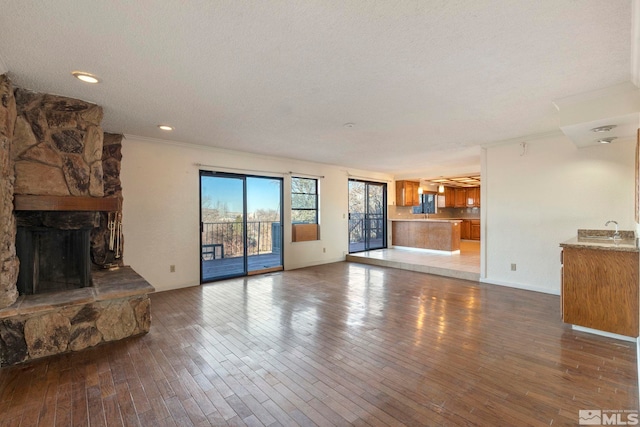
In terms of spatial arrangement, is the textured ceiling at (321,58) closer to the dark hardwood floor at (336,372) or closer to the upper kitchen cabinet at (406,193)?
the dark hardwood floor at (336,372)

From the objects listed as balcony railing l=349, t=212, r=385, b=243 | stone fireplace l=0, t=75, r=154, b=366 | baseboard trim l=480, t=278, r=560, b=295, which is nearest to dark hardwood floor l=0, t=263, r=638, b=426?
stone fireplace l=0, t=75, r=154, b=366

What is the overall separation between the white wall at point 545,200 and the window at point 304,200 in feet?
12.0

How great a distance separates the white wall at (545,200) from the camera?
4012 mm

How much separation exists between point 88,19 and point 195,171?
3534mm

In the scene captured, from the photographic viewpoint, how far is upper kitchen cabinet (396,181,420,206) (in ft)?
29.6

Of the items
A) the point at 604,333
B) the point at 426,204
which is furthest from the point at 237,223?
the point at 426,204

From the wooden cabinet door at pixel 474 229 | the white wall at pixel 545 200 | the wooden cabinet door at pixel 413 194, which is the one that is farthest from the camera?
the wooden cabinet door at pixel 474 229

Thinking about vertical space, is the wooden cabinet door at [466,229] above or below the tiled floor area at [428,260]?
above

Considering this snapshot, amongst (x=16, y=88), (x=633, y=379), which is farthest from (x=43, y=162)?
(x=633, y=379)

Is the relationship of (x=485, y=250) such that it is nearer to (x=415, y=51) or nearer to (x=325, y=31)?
(x=415, y=51)

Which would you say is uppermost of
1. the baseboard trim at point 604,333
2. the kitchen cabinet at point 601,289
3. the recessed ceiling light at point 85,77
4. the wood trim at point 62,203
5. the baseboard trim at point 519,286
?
the recessed ceiling light at point 85,77

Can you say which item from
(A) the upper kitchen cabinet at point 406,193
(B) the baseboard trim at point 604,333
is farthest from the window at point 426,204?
(B) the baseboard trim at point 604,333

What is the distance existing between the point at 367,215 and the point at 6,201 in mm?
7327

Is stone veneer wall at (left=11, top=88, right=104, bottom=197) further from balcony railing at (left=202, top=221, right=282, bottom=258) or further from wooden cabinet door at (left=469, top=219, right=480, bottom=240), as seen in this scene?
wooden cabinet door at (left=469, top=219, right=480, bottom=240)
